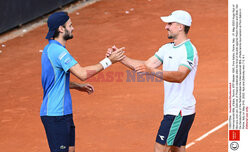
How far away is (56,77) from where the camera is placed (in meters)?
7.28

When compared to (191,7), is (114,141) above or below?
below

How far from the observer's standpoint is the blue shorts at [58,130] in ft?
24.2

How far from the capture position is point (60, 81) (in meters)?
7.32

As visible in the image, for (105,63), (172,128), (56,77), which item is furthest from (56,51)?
(172,128)

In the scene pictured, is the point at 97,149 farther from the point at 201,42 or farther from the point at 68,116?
the point at 201,42

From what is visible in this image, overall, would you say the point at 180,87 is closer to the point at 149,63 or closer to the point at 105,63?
the point at 149,63

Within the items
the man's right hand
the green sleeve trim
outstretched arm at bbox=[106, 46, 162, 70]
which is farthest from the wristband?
the green sleeve trim

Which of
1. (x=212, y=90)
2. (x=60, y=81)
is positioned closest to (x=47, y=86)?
(x=60, y=81)

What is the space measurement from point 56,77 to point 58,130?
0.67 meters

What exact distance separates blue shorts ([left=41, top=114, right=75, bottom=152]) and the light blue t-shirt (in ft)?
0.23

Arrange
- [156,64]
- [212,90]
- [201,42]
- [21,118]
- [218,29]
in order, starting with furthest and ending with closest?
[218,29] < [201,42] < [212,90] < [21,118] < [156,64]

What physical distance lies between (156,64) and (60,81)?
1439 millimetres

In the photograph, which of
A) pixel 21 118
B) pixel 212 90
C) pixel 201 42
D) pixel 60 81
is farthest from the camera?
pixel 201 42

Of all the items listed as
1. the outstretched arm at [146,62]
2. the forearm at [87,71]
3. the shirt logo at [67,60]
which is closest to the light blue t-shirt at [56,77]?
the shirt logo at [67,60]
